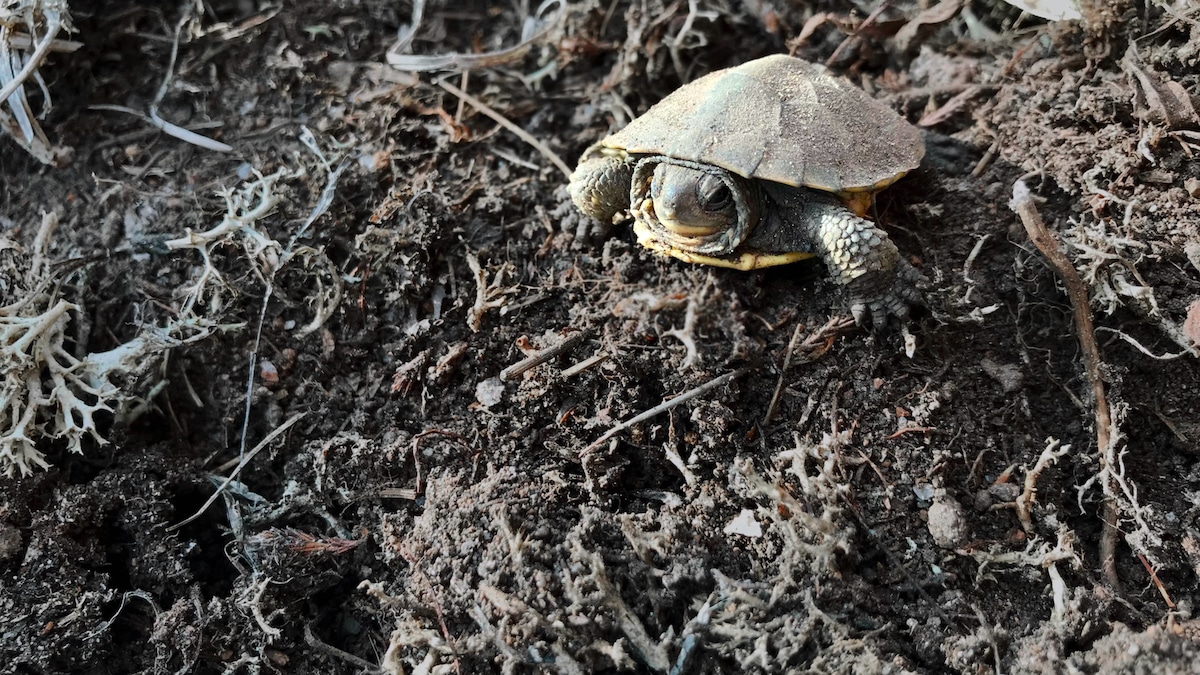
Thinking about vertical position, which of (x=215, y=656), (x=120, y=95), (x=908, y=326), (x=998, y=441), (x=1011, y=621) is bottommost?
(x=215, y=656)

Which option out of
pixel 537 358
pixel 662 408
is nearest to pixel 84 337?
pixel 537 358

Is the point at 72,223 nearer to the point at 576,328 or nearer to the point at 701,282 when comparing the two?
the point at 576,328

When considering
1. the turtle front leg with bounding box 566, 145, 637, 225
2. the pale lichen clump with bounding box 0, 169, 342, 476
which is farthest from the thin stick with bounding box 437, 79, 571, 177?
the pale lichen clump with bounding box 0, 169, 342, 476

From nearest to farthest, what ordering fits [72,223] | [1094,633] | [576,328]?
[1094,633], [576,328], [72,223]

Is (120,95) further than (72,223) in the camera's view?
Yes

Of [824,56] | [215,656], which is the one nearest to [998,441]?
[824,56]

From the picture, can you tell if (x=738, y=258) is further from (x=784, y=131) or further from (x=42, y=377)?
(x=42, y=377)

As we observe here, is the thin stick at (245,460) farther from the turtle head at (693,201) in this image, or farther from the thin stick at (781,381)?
the thin stick at (781,381)

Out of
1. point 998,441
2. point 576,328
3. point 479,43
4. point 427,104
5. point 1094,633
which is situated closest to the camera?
point 1094,633
